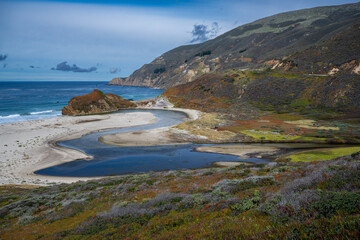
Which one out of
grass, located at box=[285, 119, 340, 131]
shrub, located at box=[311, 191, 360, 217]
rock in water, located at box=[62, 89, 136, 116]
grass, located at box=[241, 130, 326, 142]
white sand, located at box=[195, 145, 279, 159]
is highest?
rock in water, located at box=[62, 89, 136, 116]

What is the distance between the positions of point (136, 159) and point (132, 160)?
2.32ft

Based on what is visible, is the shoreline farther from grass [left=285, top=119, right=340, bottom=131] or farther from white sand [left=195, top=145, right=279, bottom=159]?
grass [left=285, top=119, right=340, bottom=131]

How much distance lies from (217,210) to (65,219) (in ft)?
29.4

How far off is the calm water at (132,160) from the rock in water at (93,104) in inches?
1663

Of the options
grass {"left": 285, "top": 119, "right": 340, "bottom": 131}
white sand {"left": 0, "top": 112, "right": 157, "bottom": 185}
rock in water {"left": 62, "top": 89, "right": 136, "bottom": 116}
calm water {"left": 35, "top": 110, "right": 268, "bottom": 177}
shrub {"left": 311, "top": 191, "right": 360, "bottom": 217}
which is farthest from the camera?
rock in water {"left": 62, "top": 89, "right": 136, "bottom": 116}

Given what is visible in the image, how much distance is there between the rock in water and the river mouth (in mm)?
41063

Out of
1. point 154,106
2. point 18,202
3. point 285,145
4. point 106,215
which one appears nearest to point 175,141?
point 285,145

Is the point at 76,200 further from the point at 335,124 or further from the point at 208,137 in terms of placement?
the point at 335,124

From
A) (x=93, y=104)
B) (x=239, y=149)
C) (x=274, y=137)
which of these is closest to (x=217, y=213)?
(x=239, y=149)

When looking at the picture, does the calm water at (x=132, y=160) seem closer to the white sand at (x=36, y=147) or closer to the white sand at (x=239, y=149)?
the white sand at (x=239, y=149)

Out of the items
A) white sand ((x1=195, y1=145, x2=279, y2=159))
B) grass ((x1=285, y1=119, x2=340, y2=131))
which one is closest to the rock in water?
white sand ((x1=195, y1=145, x2=279, y2=159))

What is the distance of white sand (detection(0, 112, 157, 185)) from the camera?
2588 cm

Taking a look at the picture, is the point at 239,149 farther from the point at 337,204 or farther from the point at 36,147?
the point at 36,147

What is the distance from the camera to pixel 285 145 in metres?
36.6
